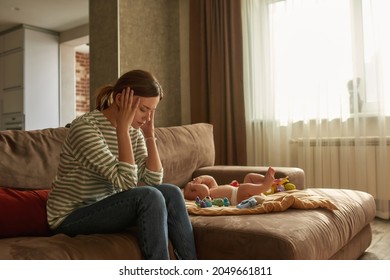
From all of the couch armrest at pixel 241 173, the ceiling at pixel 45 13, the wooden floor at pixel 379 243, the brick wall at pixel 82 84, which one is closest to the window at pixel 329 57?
Result: the wooden floor at pixel 379 243

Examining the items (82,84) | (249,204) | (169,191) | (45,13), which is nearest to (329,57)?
(249,204)

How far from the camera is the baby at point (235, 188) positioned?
1.83m

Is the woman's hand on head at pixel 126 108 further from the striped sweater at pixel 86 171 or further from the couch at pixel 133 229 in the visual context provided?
the couch at pixel 133 229

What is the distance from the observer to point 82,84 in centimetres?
597

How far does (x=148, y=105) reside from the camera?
4.20ft

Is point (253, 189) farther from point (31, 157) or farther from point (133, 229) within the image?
point (31, 157)

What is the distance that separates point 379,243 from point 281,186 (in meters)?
0.66

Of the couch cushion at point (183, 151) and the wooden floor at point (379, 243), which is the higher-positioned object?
the couch cushion at point (183, 151)

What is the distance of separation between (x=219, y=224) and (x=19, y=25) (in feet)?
15.3

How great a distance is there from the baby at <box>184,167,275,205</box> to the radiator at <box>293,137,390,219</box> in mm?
1120

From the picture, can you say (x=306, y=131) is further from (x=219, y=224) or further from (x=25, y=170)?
(x=25, y=170)

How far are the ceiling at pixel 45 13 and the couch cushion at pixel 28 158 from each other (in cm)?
326

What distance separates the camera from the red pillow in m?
1.20
